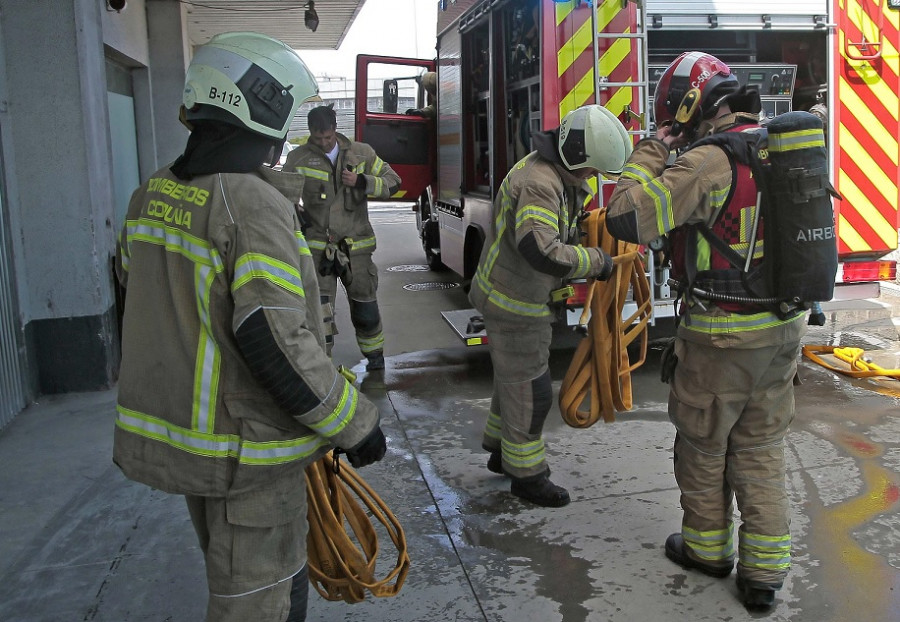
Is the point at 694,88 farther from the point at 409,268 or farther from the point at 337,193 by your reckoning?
the point at 409,268

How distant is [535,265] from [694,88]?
94cm

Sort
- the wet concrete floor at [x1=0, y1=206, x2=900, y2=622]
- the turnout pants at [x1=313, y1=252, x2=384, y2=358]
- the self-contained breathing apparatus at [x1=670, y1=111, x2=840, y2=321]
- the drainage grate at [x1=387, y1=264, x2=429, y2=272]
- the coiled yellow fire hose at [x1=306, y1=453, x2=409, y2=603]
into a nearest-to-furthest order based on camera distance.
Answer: the coiled yellow fire hose at [x1=306, y1=453, x2=409, y2=603], the self-contained breathing apparatus at [x1=670, y1=111, x2=840, y2=321], the wet concrete floor at [x1=0, y1=206, x2=900, y2=622], the turnout pants at [x1=313, y1=252, x2=384, y2=358], the drainage grate at [x1=387, y1=264, x2=429, y2=272]

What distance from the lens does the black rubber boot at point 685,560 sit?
10.6 feet

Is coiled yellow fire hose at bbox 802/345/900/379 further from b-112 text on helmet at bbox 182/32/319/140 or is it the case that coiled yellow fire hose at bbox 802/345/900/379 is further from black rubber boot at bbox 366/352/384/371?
b-112 text on helmet at bbox 182/32/319/140

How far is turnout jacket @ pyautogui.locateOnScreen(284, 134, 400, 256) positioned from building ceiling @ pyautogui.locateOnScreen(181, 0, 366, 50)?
484 cm

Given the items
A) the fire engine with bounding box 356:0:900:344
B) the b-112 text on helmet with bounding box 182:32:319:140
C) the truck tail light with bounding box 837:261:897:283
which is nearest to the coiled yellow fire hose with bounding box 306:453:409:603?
the b-112 text on helmet with bounding box 182:32:319:140

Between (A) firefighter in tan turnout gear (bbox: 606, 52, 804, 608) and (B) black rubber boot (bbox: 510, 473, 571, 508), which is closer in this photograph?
(A) firefighter in tan turnout gear (bbox: 606, 52, 804, 608)

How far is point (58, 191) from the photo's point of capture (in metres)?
5.48

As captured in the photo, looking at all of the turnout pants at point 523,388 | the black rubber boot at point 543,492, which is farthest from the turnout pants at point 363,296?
the black rubber boot at point 543,492

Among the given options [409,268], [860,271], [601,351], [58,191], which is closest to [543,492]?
[601,351]

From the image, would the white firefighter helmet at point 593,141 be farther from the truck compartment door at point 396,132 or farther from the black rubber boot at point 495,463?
the truck compartment door at point 396,132

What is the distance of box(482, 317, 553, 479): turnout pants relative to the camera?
3.87 meters

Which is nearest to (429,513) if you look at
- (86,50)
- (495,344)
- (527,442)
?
(527,442)

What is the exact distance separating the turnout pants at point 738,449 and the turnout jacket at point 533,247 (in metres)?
0.66
